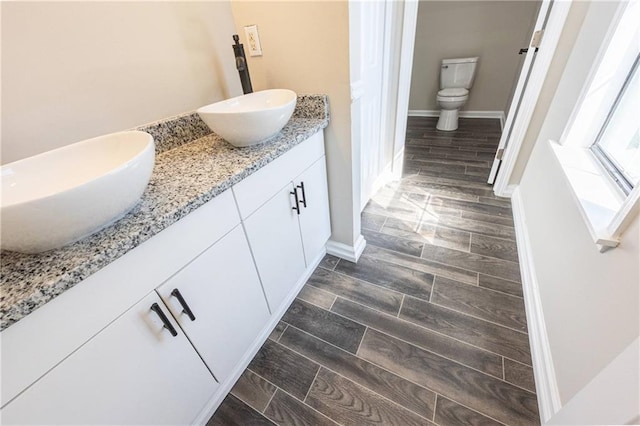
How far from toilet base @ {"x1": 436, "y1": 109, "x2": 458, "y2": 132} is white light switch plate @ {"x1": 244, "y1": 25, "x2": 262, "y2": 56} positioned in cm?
294

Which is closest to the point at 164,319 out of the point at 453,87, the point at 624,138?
the point at 624,138

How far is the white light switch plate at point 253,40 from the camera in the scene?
120 cm

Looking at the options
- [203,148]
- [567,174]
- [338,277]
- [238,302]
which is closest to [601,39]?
[567,174]

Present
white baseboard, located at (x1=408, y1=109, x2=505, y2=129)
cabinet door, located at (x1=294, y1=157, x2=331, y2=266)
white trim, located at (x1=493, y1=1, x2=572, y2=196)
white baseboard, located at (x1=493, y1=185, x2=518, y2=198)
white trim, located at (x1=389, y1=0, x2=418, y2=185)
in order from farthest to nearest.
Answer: white baseboard, located at (x1=408, y1=109, x2=505, y2=129) < white baseboard, located at (x1=493, y1=185, x2=518, y2=198) < white trim, located at (x1=389, y1=0, x2=418, y2=185) < white trim, located at (x1=493, y1=1, x2=572, y2=196) < cabinet door, located at (x1=294, y1=157, x2=331, y2=266)

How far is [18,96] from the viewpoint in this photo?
29.4 inches

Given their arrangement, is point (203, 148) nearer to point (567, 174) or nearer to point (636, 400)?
point (636, 400)

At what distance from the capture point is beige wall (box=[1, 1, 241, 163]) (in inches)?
29.4

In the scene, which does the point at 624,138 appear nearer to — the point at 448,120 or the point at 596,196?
the point at 596,196

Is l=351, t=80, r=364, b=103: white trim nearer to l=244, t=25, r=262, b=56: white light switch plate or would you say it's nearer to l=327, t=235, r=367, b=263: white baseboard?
l=244, t=25, r=262, b=56: white light switch plate

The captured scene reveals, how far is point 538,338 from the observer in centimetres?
108

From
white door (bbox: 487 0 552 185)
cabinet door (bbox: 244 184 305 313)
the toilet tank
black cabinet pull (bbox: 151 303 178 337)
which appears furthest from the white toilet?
black cabinet pull (bbox: 151 303 178 337)

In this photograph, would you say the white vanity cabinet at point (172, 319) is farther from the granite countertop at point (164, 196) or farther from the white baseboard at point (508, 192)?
the white baseboard at point (508, 192)

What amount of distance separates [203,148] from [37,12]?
56 cm

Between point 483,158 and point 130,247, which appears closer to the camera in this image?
point 130,247
